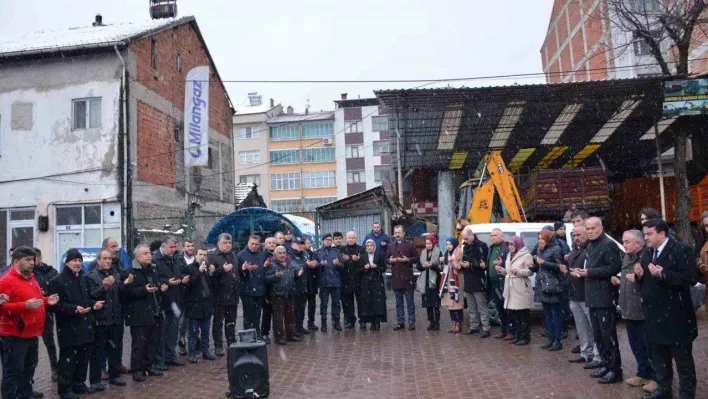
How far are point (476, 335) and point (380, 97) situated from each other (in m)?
7.95

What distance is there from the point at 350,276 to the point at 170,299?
3.68m

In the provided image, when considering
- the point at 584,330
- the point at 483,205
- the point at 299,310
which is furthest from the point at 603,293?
the point at 483,205

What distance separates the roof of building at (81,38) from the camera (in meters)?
19.0

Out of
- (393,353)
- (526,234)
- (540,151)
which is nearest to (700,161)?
(540,151)

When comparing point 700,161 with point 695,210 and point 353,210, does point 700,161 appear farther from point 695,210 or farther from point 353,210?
point 353,210

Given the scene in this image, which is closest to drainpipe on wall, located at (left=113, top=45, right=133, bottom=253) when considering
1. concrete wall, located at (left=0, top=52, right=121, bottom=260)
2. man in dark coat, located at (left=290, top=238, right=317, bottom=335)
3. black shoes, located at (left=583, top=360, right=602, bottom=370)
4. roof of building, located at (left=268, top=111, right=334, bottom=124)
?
concrete wall, located at (left=0, top=52, right=121, bottom=260)

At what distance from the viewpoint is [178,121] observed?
2252 centimetres

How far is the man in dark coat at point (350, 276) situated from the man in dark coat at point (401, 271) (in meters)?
0.60

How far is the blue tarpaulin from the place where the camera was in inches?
703

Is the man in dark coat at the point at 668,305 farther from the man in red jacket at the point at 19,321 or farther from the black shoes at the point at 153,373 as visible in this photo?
the man in red jacket at the point at 19,321

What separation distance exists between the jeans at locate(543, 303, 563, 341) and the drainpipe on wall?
565 inches

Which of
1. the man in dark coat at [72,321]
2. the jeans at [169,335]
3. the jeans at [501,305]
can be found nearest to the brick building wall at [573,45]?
the jeans at [501,305]

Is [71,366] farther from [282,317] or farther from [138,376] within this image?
[282,317]

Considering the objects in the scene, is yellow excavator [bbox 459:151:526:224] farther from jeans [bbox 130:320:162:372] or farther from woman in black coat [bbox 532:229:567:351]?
jeans [bbox 130:320:162:372]
